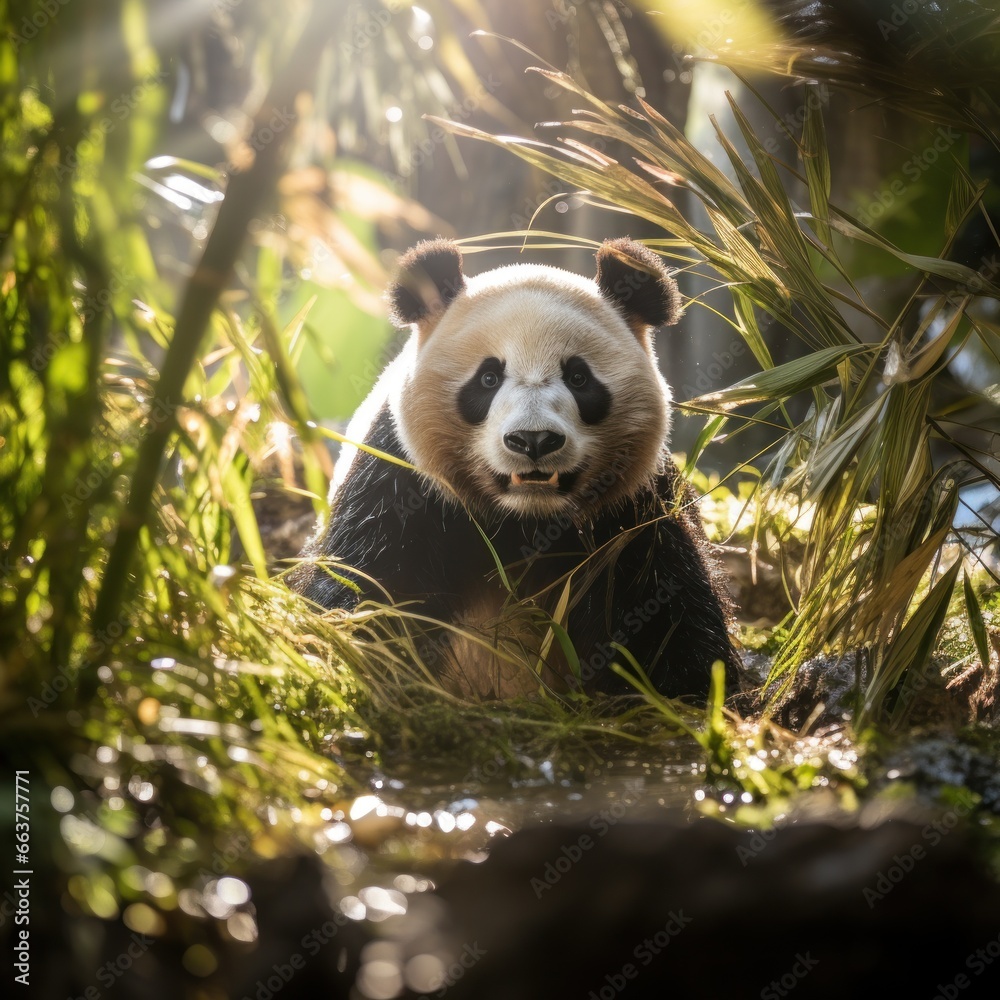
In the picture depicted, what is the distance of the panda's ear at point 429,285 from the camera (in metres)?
2.68

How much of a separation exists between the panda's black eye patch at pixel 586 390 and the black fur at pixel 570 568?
0.28m

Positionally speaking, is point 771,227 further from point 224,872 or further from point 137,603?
point 224,872

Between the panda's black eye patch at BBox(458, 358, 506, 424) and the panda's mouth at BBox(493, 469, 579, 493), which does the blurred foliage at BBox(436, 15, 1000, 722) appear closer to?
the panda's mouth at BBox(493, 469, 579, 493)

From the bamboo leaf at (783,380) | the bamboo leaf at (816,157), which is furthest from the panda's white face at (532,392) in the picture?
the bamboo leaf at (816,157)

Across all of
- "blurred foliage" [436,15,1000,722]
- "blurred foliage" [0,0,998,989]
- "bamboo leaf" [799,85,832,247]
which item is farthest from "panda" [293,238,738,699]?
"bamboo leaf" [799,85,832,247]

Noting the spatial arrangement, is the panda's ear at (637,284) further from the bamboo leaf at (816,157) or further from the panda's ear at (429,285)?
the bamboo leaf at (816,157)

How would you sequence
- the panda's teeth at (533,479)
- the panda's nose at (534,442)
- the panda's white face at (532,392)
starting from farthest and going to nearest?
the panda's white face at (532,392)
the panda's teeth at (533,479)
the panda's nose at (534,442)

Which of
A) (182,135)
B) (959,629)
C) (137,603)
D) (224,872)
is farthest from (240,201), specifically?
(182,135)

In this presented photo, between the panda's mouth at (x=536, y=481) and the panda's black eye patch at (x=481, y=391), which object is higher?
the panda's black eye patch at (x=481, y=391)

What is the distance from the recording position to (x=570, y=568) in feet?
8.69

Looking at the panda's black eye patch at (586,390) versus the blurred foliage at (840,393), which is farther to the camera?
the panda's black eye patch at (586,390)

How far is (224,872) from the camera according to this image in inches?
45.1

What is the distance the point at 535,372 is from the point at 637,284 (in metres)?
0.48

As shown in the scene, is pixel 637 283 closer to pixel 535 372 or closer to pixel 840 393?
pixel 535 372
